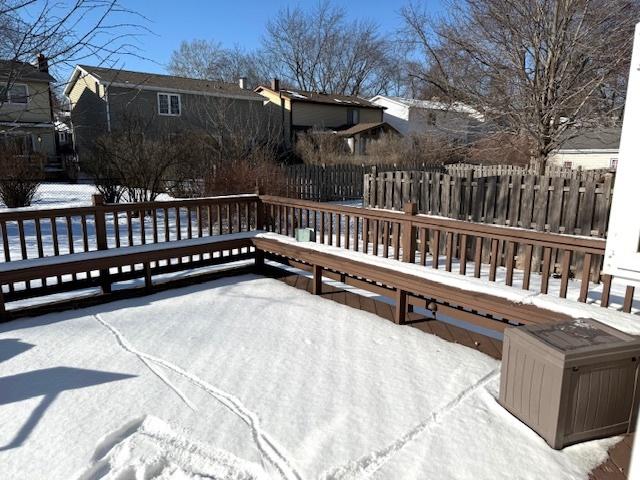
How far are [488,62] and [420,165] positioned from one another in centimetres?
859

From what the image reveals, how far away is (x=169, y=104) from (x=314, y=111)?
10.3 metres

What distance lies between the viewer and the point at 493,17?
889 centimetres

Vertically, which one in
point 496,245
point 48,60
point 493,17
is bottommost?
point 496,245

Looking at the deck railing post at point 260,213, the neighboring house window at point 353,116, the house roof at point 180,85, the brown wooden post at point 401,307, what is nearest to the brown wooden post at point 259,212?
the deck railing post at point 260,213

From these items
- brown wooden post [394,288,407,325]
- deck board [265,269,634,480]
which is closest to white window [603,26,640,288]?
deck board [265,269,634,480]

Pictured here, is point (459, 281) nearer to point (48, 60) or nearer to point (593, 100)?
point (48, 60)

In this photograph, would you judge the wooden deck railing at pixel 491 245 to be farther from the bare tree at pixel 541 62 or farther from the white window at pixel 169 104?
the white window at pixel 169 104

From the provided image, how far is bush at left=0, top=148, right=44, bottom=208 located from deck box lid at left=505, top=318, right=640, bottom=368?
39.9 ft

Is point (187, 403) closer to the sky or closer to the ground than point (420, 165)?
closer to the ground

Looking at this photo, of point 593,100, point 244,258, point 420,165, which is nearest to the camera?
point 244,258

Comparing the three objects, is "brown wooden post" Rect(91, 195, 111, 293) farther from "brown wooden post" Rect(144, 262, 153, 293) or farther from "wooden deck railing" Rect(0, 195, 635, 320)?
"brown wooden post" Rect(144, 262, 153, 293)

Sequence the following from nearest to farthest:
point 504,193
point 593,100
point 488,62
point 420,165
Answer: point 504,193 < point 593,100 < point 488,62 < point 420,165

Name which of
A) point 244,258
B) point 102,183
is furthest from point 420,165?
point 244,258

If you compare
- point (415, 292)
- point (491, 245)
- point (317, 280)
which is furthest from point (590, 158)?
point (415, 292)
